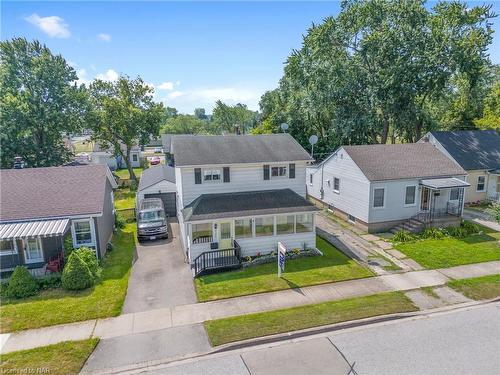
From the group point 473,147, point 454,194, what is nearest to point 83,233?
point 454,194

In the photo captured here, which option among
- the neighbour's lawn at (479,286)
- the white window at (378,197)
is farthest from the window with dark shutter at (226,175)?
the neighbour's lawn at (479,286)

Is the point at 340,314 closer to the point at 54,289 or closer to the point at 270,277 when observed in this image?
the point at 270,277

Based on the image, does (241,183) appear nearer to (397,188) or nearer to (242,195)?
(242,195)

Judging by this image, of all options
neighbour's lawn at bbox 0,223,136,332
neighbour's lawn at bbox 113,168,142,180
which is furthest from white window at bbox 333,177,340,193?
neighbour's lawn at bbox 113,168,142,180

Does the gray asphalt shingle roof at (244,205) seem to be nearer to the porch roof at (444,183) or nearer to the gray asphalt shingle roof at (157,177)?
the porch roof at (444,183)

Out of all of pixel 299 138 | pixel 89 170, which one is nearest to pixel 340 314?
pixel 89 170
